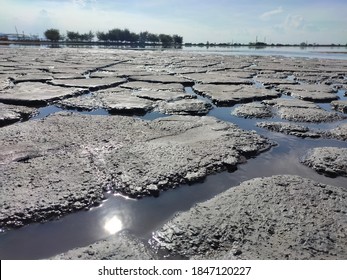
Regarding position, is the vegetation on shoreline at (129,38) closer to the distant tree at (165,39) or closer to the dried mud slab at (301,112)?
the distant tree at (165,39)

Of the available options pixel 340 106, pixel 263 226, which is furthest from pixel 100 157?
pixel 340 106

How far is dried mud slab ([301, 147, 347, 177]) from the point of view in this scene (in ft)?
5.73

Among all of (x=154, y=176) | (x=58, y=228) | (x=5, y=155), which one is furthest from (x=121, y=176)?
(x=5, y=155)

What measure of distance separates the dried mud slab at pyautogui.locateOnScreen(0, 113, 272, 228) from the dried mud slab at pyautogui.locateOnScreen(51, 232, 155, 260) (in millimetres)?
267

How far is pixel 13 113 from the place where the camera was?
2.75 metres

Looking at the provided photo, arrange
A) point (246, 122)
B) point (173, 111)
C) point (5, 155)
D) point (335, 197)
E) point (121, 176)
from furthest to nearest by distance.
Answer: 1. point (173, 111)
2. point (246, 122)
3. point (5, 155)
4. point (121, 176)
5. point (335, 197)

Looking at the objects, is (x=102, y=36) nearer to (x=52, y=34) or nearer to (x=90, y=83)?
(x=52, y=34)

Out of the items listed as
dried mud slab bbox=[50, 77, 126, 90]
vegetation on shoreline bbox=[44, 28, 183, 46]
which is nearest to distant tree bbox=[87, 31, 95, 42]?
vegetation on shoreline bbox=[44, 28, 183, 46]

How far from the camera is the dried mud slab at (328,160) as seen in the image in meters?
1.75

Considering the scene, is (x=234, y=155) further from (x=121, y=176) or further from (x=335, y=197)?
(x=121, y=176)

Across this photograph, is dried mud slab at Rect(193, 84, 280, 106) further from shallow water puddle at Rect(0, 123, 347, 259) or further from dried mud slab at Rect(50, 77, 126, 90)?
shallow water puddle at Rect(0, 123, 347, 259)

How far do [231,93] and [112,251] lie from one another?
3230mm

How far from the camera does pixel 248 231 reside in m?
1.19
